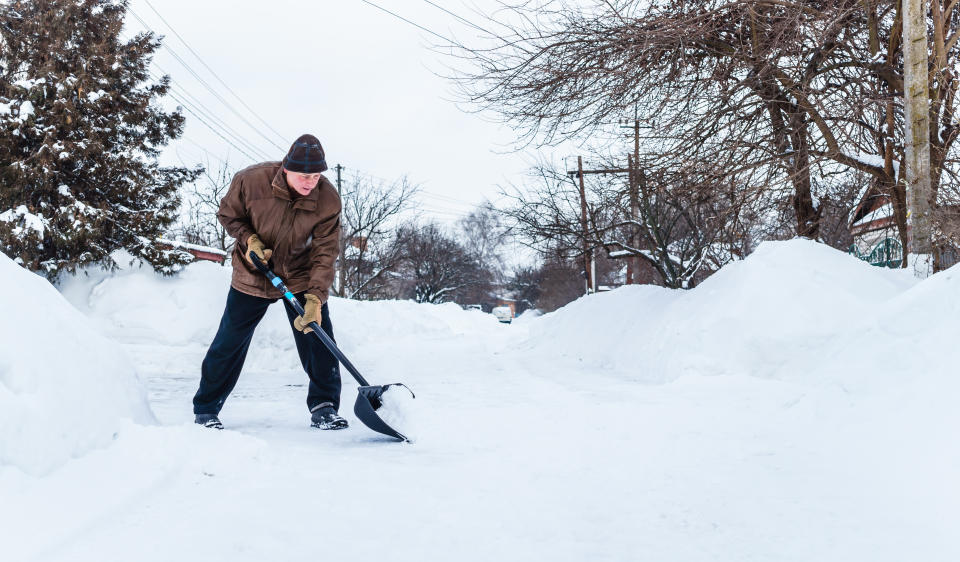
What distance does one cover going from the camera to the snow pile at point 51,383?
2.07 metres

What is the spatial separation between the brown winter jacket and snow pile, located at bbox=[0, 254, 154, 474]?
0.96m

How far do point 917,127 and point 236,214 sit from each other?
6365mm

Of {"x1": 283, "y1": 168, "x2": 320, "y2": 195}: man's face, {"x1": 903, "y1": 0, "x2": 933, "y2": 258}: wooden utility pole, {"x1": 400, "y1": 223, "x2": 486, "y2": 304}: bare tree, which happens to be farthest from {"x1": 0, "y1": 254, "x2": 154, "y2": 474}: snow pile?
{"x1": 400, "y1": 223, "x2": 486, "y2": 304}: bare tree

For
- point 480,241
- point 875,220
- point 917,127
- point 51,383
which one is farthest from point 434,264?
point 51,383

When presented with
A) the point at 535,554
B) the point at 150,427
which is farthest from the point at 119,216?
the point at 535,554

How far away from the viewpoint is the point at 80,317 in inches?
123

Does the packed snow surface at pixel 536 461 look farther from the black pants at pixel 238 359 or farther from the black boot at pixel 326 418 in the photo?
the black pants at pixel 238 359

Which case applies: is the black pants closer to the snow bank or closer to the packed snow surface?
the packed snow surface

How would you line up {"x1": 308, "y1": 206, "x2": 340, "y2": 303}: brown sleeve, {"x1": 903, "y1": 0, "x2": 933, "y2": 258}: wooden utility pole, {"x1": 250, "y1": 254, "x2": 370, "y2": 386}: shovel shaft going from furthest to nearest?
{"x1": 903, "y1": 0, "x2": 933, "y2": 258}: wooden utility pole < {"x1": 308, "y1": 206, "x2": 340, "y2": 303}: brown sleeve < {"x1": 250, "y1": 254, "x2": 370, "y2": 386}: shovel shaft

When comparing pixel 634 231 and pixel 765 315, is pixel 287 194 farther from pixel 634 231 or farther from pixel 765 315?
pixel 634 231

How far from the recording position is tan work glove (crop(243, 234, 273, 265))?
12.1ft

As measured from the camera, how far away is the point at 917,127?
6148 mm

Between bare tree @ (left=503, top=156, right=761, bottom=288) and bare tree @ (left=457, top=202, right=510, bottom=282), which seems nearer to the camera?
bare tree @ (left=503, top=156, right=761, bottom=288)

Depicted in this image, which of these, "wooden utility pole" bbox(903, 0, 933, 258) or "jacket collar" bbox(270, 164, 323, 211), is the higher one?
"wooden utility pole" bbox(903, 0, 933, 258)
